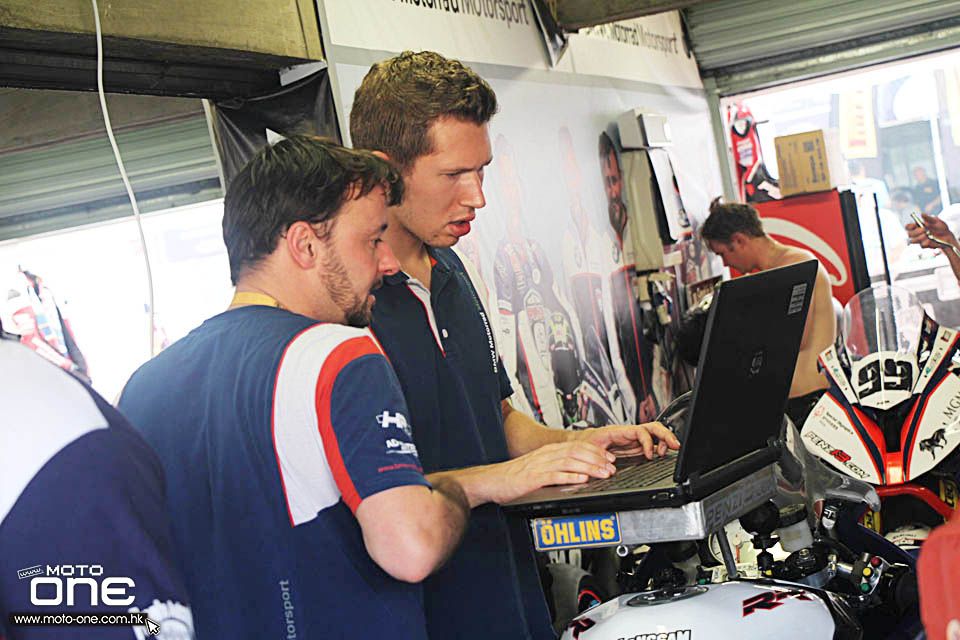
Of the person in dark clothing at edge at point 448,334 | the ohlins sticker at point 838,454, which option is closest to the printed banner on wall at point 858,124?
the ohlins sticker at point 838,454

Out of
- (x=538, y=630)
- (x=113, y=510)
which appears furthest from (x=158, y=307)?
(x=113, y=510)

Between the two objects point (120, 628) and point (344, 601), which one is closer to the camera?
point (120, 628)

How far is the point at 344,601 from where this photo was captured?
1444 millimetres

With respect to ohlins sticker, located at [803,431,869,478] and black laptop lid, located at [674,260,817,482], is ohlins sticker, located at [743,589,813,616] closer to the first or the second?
black laptop lid, located at [674,260,817,482]

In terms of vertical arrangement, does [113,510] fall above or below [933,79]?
below

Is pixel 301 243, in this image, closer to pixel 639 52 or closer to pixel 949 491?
pixel 949 491

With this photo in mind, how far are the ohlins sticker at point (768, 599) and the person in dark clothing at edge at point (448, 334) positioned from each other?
308 millimetres

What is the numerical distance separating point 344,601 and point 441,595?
41 cm

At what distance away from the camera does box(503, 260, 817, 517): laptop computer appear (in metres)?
1.52

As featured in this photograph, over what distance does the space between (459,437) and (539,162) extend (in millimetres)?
2883

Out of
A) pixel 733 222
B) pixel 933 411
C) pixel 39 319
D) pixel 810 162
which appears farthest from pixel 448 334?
pixel 810 162

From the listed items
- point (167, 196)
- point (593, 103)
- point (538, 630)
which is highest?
point (593, 103)

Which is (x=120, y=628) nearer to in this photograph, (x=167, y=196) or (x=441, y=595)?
(x=441, y=595)

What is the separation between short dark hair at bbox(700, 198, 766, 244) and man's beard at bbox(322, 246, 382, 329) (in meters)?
4.47
